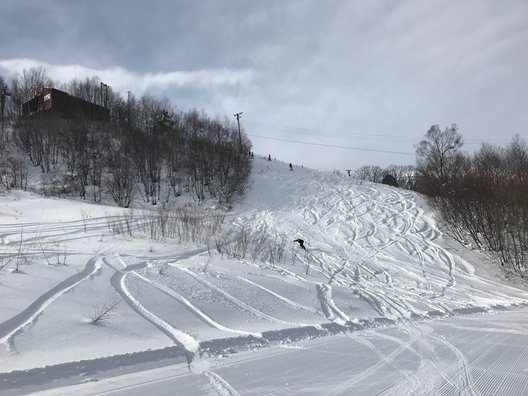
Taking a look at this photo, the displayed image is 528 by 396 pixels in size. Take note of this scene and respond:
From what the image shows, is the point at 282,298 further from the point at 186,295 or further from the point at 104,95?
the point at 104,95

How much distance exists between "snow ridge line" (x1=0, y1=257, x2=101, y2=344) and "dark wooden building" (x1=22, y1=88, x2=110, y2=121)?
39.4 meters

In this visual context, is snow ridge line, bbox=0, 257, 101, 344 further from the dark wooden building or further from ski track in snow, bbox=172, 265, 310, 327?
the dark wooden building

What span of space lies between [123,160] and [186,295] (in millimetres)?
31197

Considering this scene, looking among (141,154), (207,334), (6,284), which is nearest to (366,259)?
(207,334)

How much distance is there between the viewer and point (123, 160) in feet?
120

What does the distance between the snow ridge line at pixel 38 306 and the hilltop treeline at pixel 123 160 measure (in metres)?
26.4

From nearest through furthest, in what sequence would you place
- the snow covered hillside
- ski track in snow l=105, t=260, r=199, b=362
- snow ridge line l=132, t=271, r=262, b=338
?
1. the snow covered hillside
2. ski track in snow l=105, t=260, r=199, b=362
3. snow ridge line l=132, t=271, r=262, b=338

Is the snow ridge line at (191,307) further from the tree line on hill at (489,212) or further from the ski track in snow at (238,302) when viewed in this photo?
the tree line on hill at (489,212)

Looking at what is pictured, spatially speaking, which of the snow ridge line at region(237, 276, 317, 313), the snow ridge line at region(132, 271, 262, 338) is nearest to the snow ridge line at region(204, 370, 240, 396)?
the snow ridge line at region(132, 271, 262, 338)

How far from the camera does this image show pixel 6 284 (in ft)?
21.7

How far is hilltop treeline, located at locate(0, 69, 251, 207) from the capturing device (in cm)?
3516

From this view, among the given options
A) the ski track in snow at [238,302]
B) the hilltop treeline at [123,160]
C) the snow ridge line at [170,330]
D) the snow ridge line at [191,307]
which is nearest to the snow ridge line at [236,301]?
the ski track in snow at [238,302]

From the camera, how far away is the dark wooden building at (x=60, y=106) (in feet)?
145

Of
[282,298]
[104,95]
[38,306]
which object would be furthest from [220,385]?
[104,95]
